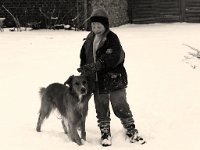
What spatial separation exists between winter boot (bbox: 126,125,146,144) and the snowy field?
3.4 inches

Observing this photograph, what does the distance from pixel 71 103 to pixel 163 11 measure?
1880 cm

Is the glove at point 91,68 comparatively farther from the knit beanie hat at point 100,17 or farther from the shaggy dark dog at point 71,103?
the knit beanie hat at point 100,17

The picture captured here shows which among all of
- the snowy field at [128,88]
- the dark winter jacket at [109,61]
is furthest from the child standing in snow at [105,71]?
the snowy field at [128,88]

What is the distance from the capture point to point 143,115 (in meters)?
7.77

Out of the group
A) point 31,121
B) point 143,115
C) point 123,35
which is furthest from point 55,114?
point 123,35

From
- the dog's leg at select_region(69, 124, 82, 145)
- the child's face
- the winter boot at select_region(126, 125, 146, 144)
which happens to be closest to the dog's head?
the dog's leg at select_region(69, 124, 82, 145)

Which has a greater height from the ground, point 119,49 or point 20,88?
point 119,49

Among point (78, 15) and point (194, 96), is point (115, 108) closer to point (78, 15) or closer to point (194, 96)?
point (194, 96)

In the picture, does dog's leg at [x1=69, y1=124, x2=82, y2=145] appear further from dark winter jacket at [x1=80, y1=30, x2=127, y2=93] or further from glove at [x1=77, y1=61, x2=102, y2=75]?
glove at [x1=77, y1=61, x2=102, y2=75]

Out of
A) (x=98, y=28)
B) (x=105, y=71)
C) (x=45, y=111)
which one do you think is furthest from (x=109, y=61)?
(x=45, y=111)

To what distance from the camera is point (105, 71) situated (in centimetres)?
641

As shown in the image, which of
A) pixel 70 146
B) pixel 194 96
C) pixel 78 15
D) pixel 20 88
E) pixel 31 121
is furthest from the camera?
pixel 78 15

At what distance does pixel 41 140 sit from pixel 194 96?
3691mm

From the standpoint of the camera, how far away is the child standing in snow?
20.5ft
